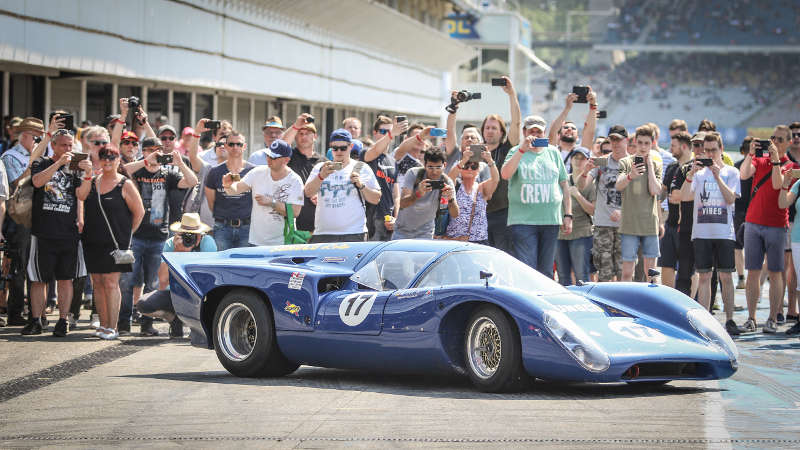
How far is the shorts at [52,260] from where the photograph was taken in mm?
11439

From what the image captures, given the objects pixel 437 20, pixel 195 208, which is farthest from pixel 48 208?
pixel 437 20

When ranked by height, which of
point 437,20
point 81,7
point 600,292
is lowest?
point 600,292

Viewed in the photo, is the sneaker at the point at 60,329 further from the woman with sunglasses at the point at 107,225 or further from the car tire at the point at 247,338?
the car tire at the point at 247,338

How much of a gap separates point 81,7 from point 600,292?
→ 41.2 feet

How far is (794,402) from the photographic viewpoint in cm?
768

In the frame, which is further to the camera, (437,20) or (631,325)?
(437,20)

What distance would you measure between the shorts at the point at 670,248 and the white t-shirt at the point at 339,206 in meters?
3.63

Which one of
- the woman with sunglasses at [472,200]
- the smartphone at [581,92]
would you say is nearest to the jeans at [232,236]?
the woman with sunglasses at [472,200]

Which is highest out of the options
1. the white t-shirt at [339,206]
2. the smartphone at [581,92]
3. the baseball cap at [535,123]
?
the smartphone at [581,92]

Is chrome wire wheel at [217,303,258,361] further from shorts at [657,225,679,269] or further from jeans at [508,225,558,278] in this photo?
shorts at [657,225,679,269]

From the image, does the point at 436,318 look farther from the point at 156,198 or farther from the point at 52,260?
Answer: the point at 156,198

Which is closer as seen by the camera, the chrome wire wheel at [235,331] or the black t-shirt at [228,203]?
the chrome wire wheel at [235,331]

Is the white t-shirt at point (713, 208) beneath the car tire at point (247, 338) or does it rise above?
above

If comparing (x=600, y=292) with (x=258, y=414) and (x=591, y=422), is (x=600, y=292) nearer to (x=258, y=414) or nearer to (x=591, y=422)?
(x=591, y=422)
